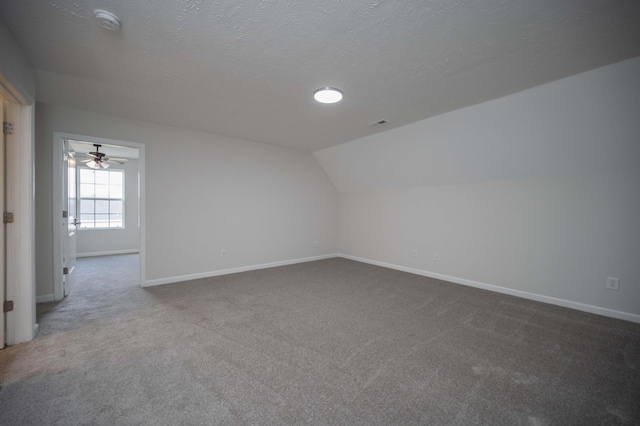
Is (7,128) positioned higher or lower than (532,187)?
higher

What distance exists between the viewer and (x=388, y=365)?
6.50ft

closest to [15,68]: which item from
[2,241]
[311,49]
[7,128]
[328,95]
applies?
[7,128]

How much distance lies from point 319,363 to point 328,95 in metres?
2.45

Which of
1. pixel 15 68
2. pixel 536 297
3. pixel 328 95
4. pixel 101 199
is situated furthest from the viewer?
pixel 101 199

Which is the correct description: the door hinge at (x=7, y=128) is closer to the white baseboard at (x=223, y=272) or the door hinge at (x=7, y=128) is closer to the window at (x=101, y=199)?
the white baseboard at (x=223, y=272)

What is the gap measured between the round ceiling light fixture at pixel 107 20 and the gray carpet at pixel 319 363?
2.37 metres

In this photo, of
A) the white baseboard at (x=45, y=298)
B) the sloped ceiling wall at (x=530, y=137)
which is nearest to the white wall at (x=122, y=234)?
the white baseboard at (x=45, y=298)

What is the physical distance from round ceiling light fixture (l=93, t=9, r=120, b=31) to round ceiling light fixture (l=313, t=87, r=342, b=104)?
5.30 feet

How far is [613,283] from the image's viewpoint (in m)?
2.90

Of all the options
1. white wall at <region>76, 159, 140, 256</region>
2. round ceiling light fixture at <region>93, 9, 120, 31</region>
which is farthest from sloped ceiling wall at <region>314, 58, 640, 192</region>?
white wall at <region>76, 159, 140, 256</region>

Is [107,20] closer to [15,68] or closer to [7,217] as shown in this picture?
[15,68]

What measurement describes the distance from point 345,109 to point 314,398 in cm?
285

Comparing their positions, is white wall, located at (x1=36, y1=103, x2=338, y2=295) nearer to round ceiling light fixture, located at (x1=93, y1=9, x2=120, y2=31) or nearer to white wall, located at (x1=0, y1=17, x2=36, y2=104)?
white wall, located at (x1=0, y1=17, x2=36, y2=104)

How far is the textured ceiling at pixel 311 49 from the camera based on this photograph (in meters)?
1.62
